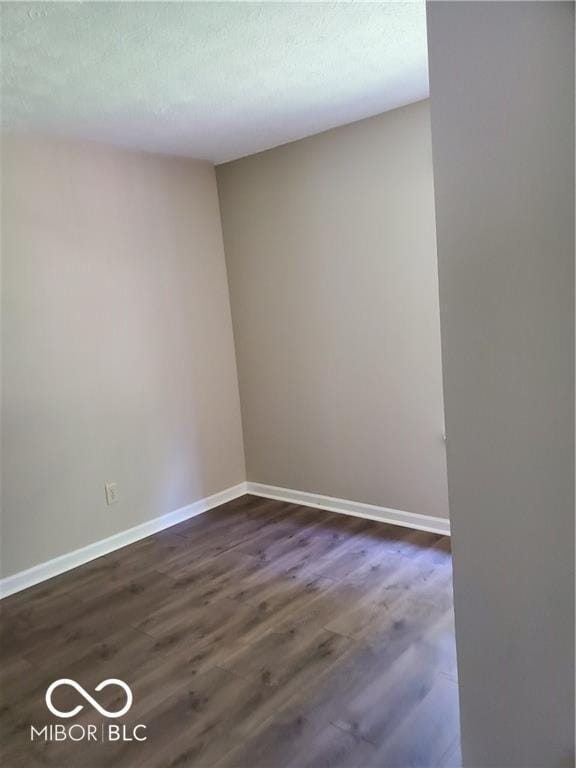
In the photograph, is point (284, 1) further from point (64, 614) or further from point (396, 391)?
point (64, 614)

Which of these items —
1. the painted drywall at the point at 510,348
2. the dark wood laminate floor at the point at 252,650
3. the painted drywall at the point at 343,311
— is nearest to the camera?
the painted drywall at the point at 510,348

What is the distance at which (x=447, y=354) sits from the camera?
1247 mm

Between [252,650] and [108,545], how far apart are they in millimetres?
1398

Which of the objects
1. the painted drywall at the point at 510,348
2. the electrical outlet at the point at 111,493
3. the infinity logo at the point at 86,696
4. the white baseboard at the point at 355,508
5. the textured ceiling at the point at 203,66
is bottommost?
the infinity logo at the point at 86,696

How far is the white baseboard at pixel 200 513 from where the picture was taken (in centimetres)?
301

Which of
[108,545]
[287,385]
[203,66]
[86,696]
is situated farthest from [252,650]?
[203,66]

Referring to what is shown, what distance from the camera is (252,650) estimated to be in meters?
2.27

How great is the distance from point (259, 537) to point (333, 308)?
4.74 ft

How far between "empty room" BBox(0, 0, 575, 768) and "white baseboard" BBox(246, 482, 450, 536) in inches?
0.8

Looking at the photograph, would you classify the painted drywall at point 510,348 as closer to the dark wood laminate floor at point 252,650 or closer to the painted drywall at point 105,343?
the dark wood laminate floor at point 252,650

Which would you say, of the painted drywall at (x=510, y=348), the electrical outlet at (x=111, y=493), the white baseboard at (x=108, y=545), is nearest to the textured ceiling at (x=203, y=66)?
the painted drywall at (x=510, y=348)

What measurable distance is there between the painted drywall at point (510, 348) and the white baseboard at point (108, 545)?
2.46m

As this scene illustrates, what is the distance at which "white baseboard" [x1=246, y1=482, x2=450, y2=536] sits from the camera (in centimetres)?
325

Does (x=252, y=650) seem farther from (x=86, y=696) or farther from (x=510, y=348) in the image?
(x=510, y=348)
